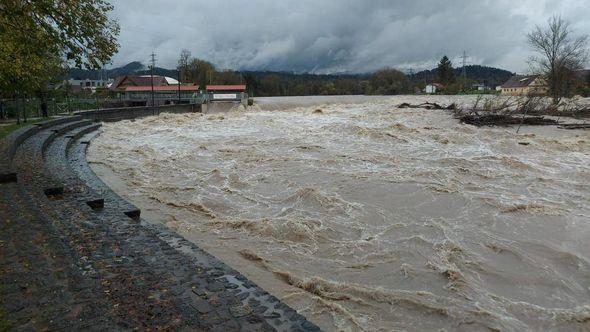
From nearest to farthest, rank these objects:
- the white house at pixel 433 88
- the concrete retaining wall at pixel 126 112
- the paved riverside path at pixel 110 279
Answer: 1. the paved riverside path at pixel 110 279
2. the concrete retaining wall at pixel 126 112
3. the white house at pixel 433 88

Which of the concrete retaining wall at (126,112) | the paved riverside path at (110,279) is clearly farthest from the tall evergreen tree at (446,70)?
the paved riverside path at (110,279)

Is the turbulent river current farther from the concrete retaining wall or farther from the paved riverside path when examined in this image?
the concrete retaining wall

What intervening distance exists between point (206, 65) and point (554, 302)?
100 m

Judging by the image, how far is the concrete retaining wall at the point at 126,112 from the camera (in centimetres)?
3266

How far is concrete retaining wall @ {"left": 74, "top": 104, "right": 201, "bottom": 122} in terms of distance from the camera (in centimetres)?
3266

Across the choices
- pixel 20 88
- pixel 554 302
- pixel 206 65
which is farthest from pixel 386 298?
pixel 206 65

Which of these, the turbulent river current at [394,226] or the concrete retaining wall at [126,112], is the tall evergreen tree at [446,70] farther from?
the turbulent river current at [394,226]

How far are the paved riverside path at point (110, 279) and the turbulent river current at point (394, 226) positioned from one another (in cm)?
81

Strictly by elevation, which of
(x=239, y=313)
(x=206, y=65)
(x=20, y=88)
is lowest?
(x=239, y=313)

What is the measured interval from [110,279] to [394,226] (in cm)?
477

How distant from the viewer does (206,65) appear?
99.3 m

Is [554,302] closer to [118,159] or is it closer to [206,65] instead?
[118,159]

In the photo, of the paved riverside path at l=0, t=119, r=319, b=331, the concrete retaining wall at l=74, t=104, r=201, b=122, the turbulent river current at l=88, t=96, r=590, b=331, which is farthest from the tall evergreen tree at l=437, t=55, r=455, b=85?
the paved riverside path at l=0, t=119, r=319, b=331

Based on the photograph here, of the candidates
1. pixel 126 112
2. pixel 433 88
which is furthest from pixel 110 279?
pixel 433 88
